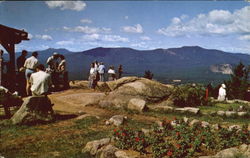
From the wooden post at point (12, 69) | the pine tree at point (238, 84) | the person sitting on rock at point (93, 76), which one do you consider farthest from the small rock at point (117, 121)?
the pine tree at point (238, 84)

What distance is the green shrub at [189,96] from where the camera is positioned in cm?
1956

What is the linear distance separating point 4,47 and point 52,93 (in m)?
4.76

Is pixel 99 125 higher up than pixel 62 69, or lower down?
lower down

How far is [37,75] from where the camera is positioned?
41.6 ft

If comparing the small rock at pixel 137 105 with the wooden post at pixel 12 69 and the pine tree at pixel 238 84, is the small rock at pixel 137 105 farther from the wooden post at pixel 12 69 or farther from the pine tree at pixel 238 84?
the pine tree at pixel 238 84

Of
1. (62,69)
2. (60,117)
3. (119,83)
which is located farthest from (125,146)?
(62,69)

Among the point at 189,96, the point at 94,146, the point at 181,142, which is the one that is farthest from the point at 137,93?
the point at 181,142

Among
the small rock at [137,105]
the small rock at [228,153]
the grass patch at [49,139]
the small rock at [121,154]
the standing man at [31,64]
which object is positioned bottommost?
the grass patch at [49,139]

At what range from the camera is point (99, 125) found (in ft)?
41.5

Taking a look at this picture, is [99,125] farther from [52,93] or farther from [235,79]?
[235,79]

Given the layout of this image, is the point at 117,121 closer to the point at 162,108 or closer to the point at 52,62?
the point at 162,108

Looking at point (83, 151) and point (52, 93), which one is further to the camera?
point (52, 93)

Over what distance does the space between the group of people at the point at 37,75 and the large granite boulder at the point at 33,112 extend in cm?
51

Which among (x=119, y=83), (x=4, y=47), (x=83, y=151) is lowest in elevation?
(x=83, y=151)
